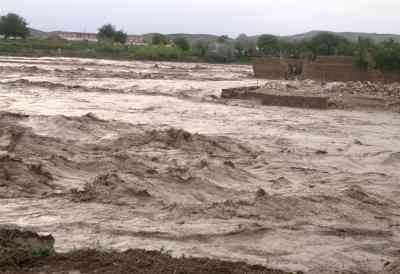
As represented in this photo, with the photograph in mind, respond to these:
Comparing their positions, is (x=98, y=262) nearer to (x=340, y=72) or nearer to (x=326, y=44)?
(x=340, y=72)

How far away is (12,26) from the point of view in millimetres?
78812

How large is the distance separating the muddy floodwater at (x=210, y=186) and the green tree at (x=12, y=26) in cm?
6258

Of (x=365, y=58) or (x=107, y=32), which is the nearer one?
(x=365, y=58)

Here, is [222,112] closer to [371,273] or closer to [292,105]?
[292,105]

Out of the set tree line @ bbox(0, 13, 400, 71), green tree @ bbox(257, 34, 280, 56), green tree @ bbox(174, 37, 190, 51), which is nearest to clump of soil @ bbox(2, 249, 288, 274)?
tree line @ bbox(0, 13, 400, 71)

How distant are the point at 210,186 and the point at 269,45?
209 ft

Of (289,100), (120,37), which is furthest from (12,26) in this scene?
(289,100)

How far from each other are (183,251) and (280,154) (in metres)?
7.20

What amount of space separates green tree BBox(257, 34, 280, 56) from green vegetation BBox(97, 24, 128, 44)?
77.7 ft

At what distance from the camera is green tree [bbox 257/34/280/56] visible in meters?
69.7

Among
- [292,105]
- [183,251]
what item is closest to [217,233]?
[183,251]

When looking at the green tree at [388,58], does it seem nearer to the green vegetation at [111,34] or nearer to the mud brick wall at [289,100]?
the mud brick wall at [289,100]

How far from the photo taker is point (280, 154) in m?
13.6

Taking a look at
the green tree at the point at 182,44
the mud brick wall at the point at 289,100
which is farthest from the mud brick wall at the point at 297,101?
the green tree at the point at 182,44
